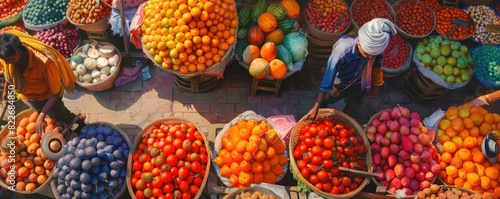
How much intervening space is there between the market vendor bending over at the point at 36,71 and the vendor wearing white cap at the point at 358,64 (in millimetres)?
2865

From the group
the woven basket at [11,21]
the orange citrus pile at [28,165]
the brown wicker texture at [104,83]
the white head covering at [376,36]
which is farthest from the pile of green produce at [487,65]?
the woven basket at [11,21]

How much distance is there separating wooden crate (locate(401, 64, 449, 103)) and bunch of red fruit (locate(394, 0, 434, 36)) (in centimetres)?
63

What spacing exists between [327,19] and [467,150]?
8.41 feet

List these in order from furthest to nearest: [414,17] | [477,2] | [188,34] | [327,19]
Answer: [477,2] < [414,17] < [327,19] < [188,34]

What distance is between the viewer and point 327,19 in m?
5.41

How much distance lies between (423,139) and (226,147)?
235cm

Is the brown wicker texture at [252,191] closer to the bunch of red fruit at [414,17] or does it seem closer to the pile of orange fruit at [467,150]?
the pile of orange fruit at [467,150]

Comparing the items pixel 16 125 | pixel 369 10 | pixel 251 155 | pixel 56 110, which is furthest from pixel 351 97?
pixel 16 125

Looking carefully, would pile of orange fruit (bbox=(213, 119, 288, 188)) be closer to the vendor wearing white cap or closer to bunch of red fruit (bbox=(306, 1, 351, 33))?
the vendor wearing white cap

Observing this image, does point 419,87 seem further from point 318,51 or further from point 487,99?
point 318,51

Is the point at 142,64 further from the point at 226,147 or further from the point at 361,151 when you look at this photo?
the point at 361,151

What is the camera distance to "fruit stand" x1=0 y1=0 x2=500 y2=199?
157 inches

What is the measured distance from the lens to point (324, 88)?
393 cm

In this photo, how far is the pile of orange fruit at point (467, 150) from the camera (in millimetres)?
4172
